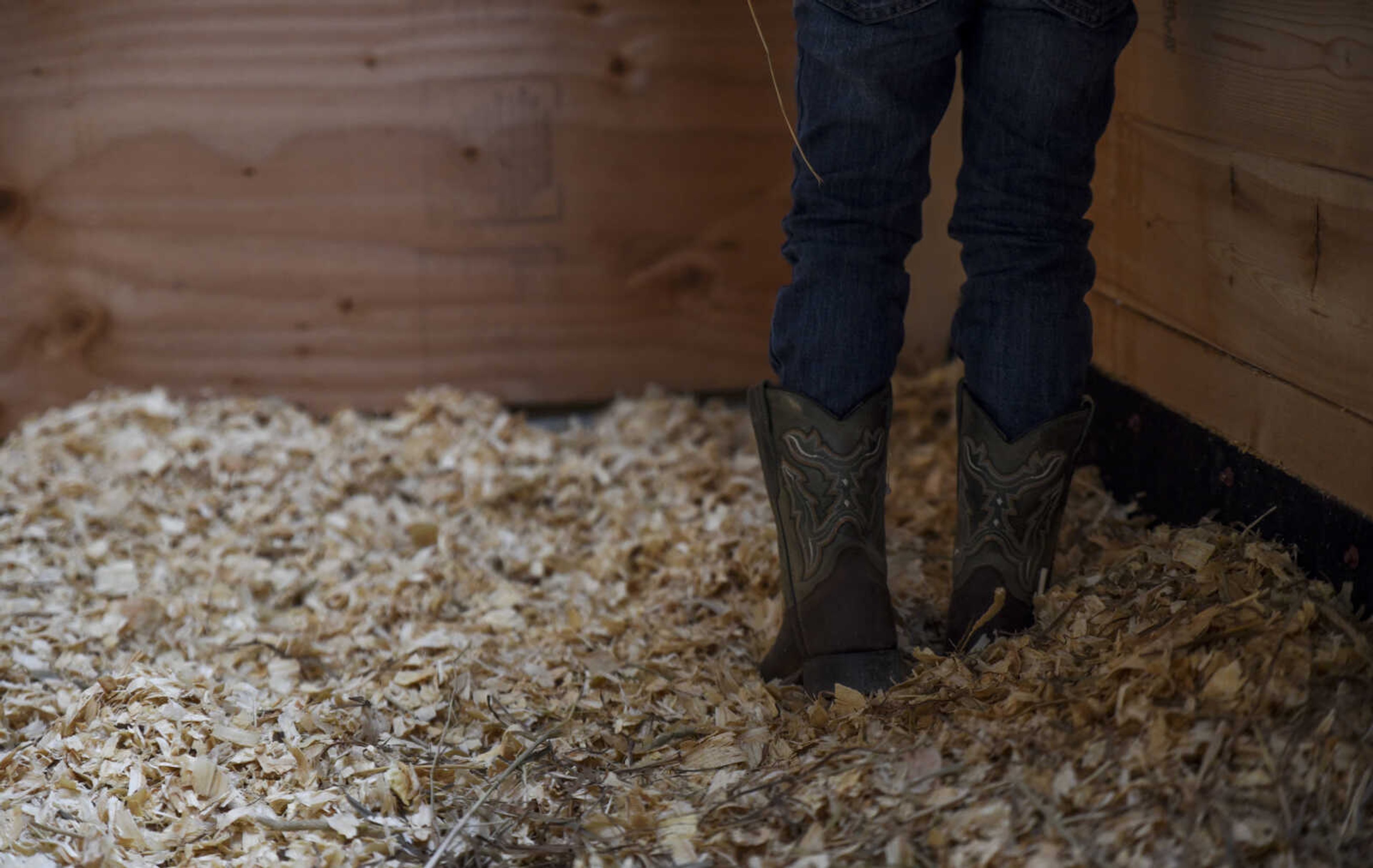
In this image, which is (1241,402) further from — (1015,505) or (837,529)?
(837,529)

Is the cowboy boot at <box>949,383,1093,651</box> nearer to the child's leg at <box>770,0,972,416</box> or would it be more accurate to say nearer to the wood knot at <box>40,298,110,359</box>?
the child's leg at <box>770,0,972,416</box>

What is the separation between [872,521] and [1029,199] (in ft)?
1.27

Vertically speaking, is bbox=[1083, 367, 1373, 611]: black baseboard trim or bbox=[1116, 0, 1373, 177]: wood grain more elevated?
bbox=[1116, 0, 1373, 177]: wood grain

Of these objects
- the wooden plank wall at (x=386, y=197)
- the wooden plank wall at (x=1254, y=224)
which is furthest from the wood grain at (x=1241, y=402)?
the wooden plank wall at (x=386, y=197)

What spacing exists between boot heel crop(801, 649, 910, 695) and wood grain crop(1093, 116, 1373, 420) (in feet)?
1.77

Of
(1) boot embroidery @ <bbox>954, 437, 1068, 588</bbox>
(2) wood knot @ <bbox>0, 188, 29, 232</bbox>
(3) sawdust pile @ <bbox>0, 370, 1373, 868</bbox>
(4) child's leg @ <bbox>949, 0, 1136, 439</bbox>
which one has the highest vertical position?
(4) child's leg @ <bbox>949, 0, 1136, 439</bbox>

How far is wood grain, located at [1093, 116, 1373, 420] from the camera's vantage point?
116 centimetres

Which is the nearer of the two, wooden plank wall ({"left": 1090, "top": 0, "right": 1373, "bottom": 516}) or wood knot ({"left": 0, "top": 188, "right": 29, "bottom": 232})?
wooden plank wall ({"left": 1090, "top": 0, "right": 1373, "bottom": 516})

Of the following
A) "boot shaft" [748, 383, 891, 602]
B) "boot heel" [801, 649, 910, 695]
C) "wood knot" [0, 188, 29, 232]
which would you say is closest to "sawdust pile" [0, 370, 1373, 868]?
"boot heel" [801, 649, 910, 695]

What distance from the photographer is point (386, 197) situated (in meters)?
2.16

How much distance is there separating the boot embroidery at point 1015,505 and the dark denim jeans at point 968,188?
46 millimetres

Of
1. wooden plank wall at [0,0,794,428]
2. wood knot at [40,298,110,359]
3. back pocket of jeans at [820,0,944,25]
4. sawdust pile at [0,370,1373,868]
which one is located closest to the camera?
sawdust pile at [0,370,1373,868]

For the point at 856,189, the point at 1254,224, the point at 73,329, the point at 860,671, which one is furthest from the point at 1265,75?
the point at 73,329

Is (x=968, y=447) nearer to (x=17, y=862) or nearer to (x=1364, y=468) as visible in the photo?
(x=1364, y=468)
